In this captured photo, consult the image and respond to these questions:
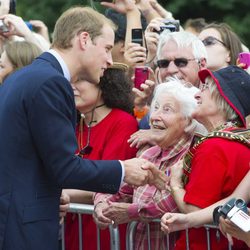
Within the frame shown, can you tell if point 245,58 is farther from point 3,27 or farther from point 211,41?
point 3,27

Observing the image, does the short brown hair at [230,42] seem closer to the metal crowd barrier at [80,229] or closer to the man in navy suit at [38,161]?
the metal crowd barrier at [80,229]

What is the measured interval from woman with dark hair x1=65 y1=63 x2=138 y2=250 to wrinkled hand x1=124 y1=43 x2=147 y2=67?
1.02ft

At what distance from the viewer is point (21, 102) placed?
579 centimetres

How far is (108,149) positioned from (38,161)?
1066 mm

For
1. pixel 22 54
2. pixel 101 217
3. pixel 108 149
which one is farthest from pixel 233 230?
pixel 22 54

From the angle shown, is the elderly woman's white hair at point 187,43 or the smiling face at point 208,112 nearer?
the smiling face at point 208,112

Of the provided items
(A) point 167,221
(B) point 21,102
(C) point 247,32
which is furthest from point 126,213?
(C) point 247,32

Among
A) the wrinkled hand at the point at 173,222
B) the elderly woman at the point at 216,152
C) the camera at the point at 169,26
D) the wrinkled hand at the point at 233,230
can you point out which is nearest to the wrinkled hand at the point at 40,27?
the camera at the point at 169,26

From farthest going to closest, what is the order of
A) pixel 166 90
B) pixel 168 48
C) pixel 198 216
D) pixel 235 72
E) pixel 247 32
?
pixel 247 32, pixel 168 48, pixel 166 90, pixel 235 72, pixel 198 216

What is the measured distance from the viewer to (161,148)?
21.2ft

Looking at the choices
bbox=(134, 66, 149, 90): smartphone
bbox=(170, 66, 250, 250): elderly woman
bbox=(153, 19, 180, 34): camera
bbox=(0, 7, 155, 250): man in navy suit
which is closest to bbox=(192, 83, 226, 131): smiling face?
bbox=(170, 66, 250, 250): elderly woman

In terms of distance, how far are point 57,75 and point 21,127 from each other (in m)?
0.34

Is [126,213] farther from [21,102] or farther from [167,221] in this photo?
[21,102]

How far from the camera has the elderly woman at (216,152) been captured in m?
5.77
